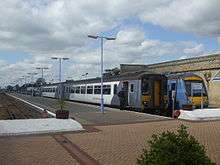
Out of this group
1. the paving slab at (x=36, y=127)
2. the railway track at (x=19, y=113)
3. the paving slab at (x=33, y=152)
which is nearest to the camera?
the paving slab at (x=33, y=152)

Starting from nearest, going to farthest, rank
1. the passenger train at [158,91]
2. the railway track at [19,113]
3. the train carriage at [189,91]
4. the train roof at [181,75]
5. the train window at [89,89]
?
1. the train carriage at [189,91]
2. the passenger train at [158,91]
3. the train roof at [181,75]
4. the railway track at [19,113]
5. the train window at [89,89]

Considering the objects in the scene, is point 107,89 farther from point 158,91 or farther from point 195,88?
point 195,88

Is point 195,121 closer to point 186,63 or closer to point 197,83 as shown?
point 197,83

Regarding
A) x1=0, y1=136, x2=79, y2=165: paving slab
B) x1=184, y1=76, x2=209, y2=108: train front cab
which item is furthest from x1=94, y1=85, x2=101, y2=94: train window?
x1=0, y1=136, x2=79, y2=165: paving slab

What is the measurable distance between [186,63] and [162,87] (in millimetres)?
20859

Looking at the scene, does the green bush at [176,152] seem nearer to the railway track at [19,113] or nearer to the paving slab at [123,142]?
the paving slab at [123,142]

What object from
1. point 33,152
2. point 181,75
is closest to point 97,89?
point 181,75

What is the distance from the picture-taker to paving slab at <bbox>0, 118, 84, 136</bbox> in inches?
705

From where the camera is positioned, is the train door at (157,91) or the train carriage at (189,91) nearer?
the train carriage at (189,91)

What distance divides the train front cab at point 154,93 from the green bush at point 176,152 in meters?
25.6

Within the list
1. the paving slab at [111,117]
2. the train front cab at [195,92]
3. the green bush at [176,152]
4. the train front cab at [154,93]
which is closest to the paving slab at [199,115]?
the paving slab at [111,117]

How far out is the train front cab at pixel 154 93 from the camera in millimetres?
32000

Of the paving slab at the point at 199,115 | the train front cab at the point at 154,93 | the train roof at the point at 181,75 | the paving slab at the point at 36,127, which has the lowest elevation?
the paving slab at the point at 36,127

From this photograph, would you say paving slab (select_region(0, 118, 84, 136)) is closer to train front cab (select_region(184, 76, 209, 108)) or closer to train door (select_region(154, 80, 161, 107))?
train front cab (select_region(184, 76, 209, 108))
